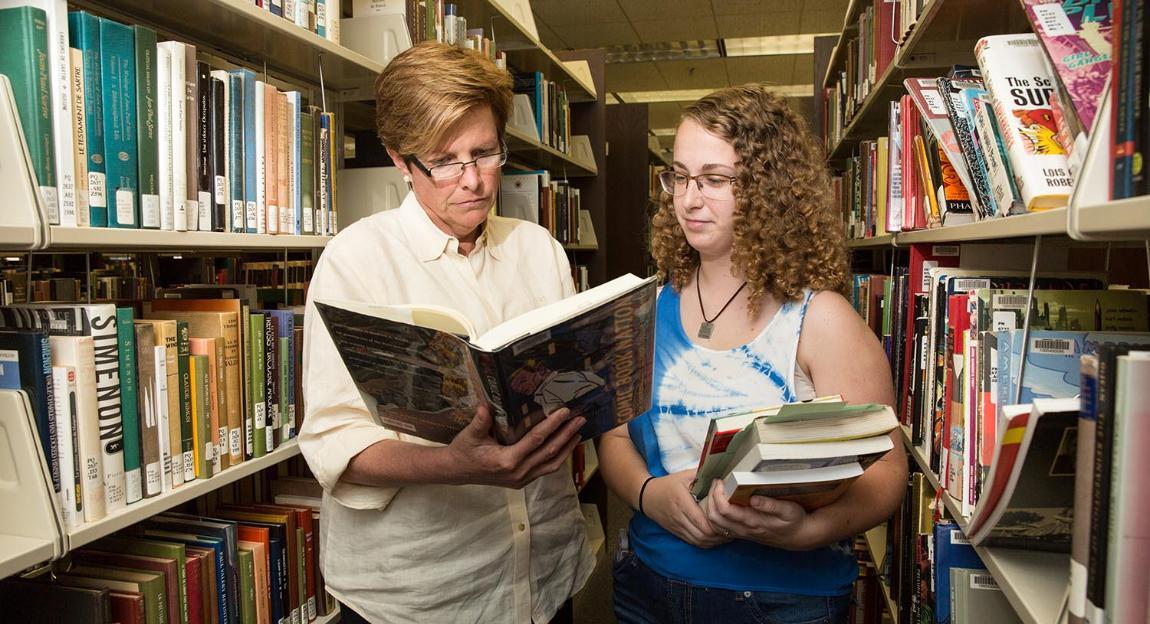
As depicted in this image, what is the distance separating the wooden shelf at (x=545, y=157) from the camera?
284 centimetres

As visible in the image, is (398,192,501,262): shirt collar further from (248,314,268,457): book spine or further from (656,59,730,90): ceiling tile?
(656,59,730,90): ceiling tile

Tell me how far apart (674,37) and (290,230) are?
578 centimetres

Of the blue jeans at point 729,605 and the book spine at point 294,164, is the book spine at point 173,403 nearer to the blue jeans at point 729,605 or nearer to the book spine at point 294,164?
the book spine at point 294,164

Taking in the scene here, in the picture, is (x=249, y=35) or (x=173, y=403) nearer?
(x=173, y=403)

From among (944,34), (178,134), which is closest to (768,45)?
(944,34)

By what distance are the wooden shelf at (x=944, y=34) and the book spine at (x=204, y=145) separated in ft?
4.27

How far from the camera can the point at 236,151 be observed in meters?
1.35

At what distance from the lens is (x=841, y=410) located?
35.1 inches

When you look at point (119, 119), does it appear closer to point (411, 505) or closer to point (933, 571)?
point (411, 505)

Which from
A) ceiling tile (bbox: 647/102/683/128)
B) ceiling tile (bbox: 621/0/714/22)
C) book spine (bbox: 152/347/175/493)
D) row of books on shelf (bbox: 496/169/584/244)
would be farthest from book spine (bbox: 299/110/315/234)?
ceiling tile (bbox: 647/102/683/128)

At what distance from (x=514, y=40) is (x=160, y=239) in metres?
2.18

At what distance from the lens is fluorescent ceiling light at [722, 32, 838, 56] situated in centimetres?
688

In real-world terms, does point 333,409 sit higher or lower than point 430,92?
lower

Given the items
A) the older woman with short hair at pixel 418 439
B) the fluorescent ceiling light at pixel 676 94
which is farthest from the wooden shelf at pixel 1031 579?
the fluorescent ceiling light at pixel 676 94
